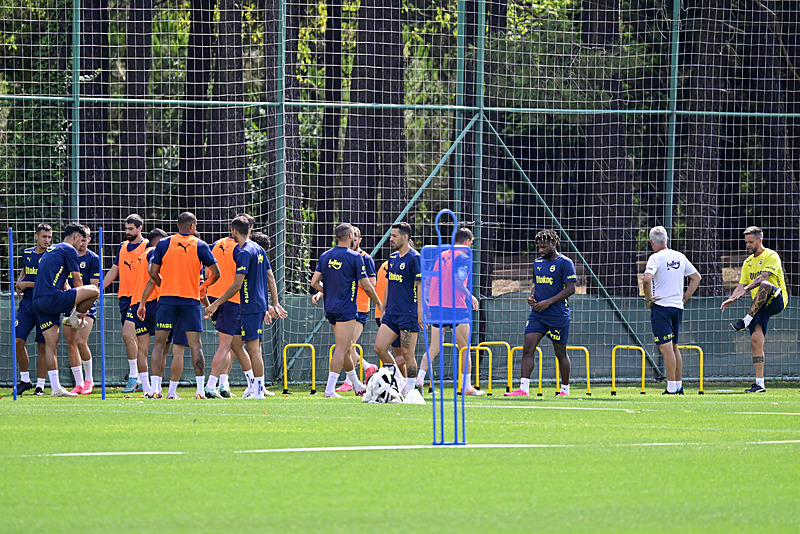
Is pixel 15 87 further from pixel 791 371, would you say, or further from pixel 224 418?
pixel 791 371

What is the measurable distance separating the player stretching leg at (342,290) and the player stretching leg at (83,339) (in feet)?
11.2

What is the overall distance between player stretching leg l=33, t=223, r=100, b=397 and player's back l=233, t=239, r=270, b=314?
6.19 feet

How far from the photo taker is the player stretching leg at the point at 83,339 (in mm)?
16594

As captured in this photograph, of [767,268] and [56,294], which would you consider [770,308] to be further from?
[56,294]

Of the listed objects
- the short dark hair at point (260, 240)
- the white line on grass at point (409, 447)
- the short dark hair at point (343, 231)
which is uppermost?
the short dark hair at point (343, 231)

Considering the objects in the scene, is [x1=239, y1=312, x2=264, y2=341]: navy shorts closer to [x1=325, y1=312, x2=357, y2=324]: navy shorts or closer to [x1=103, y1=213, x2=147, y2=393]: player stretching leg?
[x1=325, y1=312, x2=357, y2=324]: navy shorts

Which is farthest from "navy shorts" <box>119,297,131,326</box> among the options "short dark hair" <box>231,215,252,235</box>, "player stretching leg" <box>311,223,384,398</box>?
"player stretching leg" <box>311,223,384,398</box>

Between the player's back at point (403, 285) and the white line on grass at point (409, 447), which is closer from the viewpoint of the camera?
the white line on grass at point (409, 447)

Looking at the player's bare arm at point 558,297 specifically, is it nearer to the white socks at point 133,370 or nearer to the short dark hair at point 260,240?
the short dark hair at point 260,240

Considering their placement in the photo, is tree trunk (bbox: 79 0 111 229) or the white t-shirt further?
tree trunk (bbox: 79 0 111 229)

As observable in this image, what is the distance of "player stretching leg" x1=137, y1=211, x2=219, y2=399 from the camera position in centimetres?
1501

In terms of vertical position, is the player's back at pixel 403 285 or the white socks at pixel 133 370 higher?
the player's back at pixel 403 285

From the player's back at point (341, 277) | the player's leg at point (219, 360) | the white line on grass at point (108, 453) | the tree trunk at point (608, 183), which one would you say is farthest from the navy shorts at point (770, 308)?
the white line on grass at point (108, 453)

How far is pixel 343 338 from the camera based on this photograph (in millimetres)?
15742
